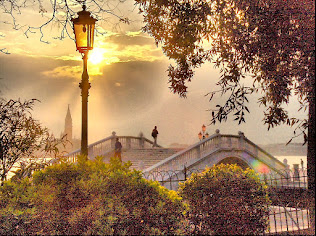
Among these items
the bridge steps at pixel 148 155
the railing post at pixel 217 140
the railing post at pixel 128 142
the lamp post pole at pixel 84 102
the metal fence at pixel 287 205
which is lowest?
the metal fence at pixel 287 205

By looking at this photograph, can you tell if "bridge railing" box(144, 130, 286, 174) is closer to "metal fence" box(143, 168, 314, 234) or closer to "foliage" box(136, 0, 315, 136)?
"metal fence" box(143, 168, 314, 234)

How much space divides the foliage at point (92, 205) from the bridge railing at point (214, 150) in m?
13.6

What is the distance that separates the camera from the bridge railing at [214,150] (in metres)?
20.8

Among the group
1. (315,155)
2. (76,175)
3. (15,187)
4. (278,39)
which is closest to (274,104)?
(278,39)

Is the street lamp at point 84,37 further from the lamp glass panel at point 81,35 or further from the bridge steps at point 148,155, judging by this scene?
the bridge steps at point 148,155

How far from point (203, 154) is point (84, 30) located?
52.6ft

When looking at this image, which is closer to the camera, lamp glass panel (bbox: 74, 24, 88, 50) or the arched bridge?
lamp glass panel (bbox: 74, 24, 88, 50)

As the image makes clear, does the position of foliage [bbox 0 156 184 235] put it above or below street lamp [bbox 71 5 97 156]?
below

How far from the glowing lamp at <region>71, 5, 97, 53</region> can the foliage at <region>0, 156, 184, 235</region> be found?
3.58 meters

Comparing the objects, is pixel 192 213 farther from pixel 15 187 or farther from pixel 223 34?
pixel 223 34

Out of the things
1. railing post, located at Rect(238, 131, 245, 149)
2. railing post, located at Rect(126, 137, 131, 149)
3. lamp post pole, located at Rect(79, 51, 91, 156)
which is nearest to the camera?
lamp post pole, located at Rect(79, 51, 91, 156)

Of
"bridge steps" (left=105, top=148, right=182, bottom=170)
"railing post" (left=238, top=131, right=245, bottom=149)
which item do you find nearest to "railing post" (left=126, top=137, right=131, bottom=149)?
"bridge steps" (left=105, top=148, right=182, bottom=170)

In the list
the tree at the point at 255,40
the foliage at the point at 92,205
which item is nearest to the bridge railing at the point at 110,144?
the tree at the point at 255,40

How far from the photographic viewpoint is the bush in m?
6.49
